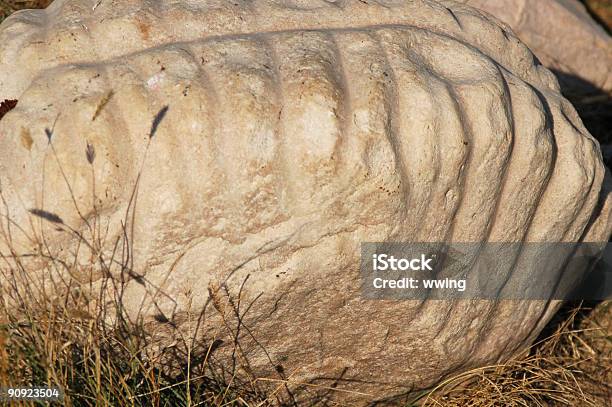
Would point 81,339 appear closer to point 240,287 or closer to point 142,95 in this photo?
point 240,287

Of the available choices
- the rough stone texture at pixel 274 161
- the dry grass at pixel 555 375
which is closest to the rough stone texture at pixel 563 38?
the dry grass at pixel 555 375

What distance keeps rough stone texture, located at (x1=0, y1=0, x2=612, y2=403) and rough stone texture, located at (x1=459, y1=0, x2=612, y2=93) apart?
1786mm

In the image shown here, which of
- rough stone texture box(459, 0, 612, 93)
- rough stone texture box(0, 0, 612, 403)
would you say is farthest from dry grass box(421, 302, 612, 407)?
rough stone texture box(459, 0, 612, 93)

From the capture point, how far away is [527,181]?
9.33ft

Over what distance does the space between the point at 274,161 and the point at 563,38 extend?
2971mm

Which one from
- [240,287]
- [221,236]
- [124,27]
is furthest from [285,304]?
[124,27]

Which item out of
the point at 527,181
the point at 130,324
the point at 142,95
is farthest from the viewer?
the point at 527,181

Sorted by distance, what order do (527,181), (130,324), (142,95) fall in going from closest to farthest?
(142,95)
(130,324)
(527,181)

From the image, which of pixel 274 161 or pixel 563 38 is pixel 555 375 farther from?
pixel 563 38

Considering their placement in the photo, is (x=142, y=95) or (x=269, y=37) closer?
(x=142, y=95)

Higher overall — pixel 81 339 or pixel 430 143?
pixel 430 143

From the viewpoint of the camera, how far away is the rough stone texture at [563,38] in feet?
15.2

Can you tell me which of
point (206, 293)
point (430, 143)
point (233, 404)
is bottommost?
point (233, 404)

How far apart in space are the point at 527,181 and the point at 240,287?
3.64ft
